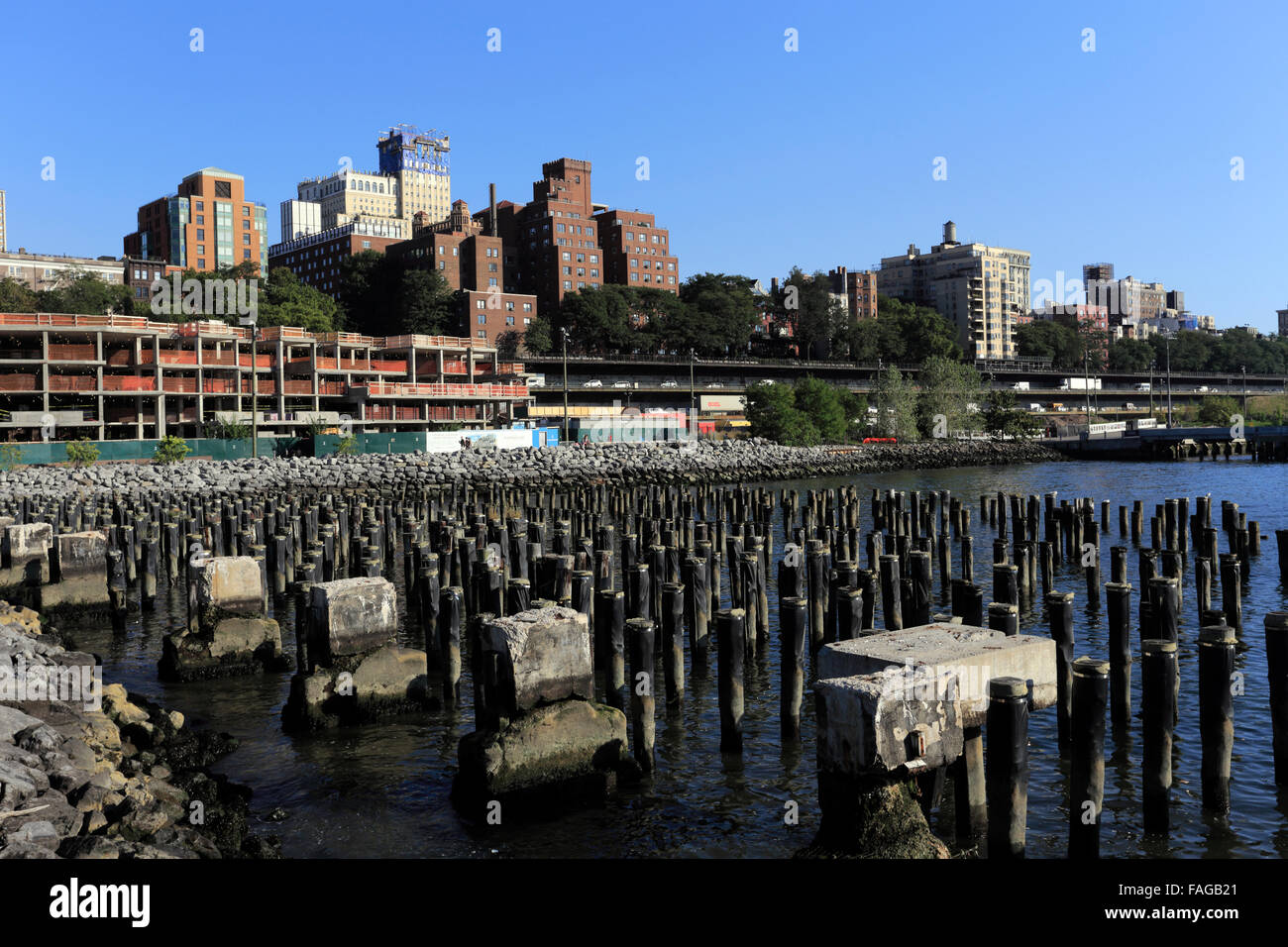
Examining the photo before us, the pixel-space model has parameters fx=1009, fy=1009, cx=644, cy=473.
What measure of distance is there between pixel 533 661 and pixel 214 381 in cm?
7411

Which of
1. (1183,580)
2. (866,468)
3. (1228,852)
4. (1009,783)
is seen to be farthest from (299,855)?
(866,468)

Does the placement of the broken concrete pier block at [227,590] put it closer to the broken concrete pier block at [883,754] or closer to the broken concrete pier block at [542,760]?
the broken concrete pier block at [542,760]

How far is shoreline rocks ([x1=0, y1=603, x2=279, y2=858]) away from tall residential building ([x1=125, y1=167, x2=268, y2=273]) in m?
166

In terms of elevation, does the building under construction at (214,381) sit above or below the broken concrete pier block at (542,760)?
above

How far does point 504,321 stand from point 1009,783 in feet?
426

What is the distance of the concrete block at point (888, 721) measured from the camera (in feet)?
27.5

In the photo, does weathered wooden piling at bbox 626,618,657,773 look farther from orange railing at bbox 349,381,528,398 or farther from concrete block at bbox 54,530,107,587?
orange railing at bbox 349,381,528,398

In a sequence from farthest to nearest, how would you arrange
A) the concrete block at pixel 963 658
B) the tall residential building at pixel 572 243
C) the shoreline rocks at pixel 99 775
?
1. the tall residential building at pixel 572 243
2. the concrete block at pixel 963 658
3. the shoreline rocks at pixel 99 775

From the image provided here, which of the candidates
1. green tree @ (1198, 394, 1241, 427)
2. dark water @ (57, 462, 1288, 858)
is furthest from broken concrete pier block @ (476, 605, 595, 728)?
green tree @ (1198, 394, 1241, 427)

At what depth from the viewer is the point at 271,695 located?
53.8 feet

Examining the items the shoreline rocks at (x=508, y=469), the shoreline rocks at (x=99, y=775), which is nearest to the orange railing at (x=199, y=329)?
the shoreline rocks at (x=508, y=469)

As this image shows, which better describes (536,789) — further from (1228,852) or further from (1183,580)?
(1183,580)

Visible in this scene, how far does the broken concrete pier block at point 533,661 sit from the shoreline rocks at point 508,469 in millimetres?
35879

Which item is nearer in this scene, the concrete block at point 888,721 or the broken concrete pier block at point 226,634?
the concrete block at point 888,721
